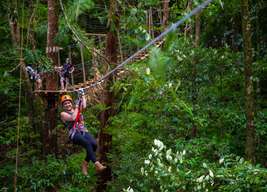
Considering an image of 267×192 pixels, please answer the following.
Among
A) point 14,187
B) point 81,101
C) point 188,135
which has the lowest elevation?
point 14,187

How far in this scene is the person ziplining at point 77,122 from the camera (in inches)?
204

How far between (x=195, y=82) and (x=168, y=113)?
2.00 ft

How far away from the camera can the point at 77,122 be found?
5.39 meters

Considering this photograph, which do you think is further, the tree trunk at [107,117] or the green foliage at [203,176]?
the tree trunk at [107,117]

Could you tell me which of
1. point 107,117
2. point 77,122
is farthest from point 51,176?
point 77,122

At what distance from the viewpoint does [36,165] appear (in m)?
6.96

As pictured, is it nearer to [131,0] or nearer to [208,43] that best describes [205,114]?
[131,0]

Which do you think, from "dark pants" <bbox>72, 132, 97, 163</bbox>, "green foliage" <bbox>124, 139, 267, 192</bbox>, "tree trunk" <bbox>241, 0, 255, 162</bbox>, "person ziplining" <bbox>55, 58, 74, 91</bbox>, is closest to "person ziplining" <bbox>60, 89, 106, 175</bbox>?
"dark pants" <bbox>72, 132, 97, 163</bbox>

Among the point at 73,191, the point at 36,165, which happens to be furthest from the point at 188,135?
the point at 36,165

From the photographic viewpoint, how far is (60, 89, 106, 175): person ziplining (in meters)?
5.18

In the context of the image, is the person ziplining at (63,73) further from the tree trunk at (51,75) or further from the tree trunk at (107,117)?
the tree trunk at (107,117)

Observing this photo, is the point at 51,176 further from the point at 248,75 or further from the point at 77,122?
the point at 248,75

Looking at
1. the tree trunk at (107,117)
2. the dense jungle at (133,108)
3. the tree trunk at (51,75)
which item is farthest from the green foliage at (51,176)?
the tree trunk at (51,75)

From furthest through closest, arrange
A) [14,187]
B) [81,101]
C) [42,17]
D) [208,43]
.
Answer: [208,43] → [42,17] → [14,187] → [81,101]
